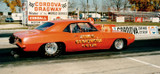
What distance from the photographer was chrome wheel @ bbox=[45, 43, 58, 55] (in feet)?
22.4

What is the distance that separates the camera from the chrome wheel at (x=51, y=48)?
22.4 ft

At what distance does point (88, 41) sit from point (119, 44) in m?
1.66

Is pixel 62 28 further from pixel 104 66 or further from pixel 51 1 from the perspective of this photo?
pixel 51 1

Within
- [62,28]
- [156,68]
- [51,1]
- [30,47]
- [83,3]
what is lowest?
[156,68]

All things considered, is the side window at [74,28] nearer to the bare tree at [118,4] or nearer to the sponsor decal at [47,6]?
the sponsor decal at [47,6]

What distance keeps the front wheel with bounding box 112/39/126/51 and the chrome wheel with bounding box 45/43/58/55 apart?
253 centimetres

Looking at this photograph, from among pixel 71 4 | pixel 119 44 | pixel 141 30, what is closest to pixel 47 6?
pixel 141 30

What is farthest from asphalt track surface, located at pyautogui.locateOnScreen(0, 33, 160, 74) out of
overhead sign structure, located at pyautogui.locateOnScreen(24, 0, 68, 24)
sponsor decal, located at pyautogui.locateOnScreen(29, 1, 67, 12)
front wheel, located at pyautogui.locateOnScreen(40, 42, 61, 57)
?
sponsor decal, located at pyautogui.locateOnScreen(29, 1, 67, 12)

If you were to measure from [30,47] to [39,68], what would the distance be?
1.11 meters

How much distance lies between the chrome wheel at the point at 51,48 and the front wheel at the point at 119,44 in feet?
8.30

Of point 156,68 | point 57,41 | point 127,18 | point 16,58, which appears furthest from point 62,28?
point 127,18

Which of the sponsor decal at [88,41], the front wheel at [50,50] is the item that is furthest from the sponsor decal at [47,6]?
the front wheel at [50,50]

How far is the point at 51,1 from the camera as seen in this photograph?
2420 centimetres

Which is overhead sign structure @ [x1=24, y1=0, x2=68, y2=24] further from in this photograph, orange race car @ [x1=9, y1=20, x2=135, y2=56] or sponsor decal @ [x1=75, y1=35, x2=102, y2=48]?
Result: sponsor decal @ [x1=75, y1=35, x2=102, y2=48]
